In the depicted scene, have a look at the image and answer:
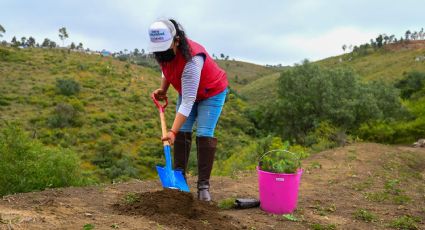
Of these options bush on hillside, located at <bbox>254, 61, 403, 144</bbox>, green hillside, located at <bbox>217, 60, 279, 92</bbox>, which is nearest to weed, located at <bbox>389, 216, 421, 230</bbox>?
bush on hillside, located at <bbox>254, 61, 403, 144</bbox>

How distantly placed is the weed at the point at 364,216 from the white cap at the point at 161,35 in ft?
8.21

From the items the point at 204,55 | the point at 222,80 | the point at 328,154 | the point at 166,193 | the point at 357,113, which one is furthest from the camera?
the point at 357,113

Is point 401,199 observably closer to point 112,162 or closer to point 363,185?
point 363,185

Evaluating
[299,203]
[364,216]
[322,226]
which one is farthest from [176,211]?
[364,216]

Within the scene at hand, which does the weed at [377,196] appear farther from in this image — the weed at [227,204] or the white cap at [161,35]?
the white cap at [161,35]

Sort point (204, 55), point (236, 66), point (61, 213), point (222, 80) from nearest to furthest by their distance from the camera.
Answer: point (61, 213)
point (204, 55)
point (222, 80)
point (236, 66)

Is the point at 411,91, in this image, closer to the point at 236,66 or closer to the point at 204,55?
the point at 204,55

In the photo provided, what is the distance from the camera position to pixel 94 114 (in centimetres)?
3862

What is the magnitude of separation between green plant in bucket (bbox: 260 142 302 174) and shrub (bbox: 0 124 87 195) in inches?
168

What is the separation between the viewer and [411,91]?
2986 centimetres

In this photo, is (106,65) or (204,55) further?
(106,65)

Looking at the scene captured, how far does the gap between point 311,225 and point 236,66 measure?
94.8m

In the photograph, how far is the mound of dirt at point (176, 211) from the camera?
3310 mm

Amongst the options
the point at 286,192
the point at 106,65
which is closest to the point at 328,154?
the point at 286,192
